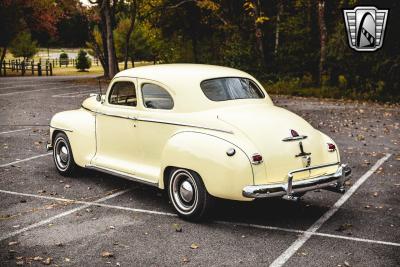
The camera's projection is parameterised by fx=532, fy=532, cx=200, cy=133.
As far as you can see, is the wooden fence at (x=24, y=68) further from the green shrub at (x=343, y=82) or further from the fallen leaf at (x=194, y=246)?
the fallen leaf at (x=194, y=246)

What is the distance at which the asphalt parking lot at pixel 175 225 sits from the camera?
5.65 meters

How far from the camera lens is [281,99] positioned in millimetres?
23359

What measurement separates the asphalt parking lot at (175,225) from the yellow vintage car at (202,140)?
45 cm

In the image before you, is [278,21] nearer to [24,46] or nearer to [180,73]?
[180,73]

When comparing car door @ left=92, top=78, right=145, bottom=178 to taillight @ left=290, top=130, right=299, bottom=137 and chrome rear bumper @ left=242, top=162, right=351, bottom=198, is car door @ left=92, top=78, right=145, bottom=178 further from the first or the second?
taillight @ left=290, top=130, right=299, bottom=137

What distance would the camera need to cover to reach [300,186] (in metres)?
6.38

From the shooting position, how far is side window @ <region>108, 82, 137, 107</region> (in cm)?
785

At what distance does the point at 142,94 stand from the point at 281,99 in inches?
645

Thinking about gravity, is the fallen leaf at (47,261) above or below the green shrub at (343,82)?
below

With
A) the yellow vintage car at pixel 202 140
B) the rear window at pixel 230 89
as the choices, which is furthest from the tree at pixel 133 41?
the rear window at pixel 230 89

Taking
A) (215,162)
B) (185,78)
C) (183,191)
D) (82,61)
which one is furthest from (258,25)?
(82,61)

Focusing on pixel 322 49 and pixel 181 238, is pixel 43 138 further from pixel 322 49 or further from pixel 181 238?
pixel 322 49

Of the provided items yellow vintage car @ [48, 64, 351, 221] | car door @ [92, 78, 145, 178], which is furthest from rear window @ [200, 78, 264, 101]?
car door @ [92, 78, 145, 178]

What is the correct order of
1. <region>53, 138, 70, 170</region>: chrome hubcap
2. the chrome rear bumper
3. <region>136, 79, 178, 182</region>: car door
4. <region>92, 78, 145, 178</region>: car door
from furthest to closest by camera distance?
1. <region>53, 138, 70, 170</region>: chrome hubcap
2. <region>92, 78, 145, 178</region>: car door
3. <region>136, 79, 178, 182</region>: car door
4. the chrome rear bumper
